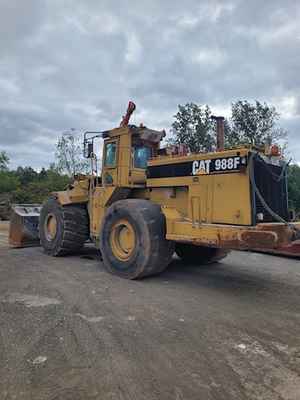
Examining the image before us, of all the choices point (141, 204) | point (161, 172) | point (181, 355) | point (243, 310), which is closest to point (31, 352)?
point (181, 355)

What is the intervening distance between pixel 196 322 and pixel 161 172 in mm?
3200

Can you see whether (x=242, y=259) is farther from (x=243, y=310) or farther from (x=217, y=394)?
(x=217, y=394)

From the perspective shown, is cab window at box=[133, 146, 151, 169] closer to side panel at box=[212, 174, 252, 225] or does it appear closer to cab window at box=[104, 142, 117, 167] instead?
cab window at box=[104, 142, 117, 167]

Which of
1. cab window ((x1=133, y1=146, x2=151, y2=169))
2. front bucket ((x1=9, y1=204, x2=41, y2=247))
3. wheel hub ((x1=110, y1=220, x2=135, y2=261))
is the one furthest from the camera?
front bucket ((x1=9, y1=204, x2=41, y2=247))

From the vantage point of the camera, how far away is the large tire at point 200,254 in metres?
7.67

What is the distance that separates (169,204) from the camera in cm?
647

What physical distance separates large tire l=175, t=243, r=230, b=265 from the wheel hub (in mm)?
1612

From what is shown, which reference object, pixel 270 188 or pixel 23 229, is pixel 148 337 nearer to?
pixel 270 188

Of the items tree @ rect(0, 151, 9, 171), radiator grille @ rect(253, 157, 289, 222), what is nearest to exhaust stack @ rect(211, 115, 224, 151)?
radiator grille @ rect(253, 157, 289, 222)

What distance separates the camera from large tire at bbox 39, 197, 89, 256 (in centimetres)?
814

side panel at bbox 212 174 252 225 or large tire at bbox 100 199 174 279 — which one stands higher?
side panel at bbox 212 174 252 225

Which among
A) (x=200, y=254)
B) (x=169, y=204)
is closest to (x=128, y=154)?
(x=169, y=204)

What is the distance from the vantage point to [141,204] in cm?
621

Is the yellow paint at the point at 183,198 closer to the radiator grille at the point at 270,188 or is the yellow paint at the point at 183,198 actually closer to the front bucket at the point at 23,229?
the radiator grille at the point at 270,188
